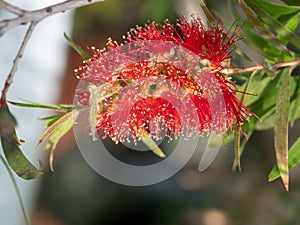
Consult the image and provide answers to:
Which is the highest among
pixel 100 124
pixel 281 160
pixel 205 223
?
pixel 100 124

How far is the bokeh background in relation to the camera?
179 centimetres

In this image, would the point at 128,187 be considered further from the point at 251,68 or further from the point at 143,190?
the point at 251,68

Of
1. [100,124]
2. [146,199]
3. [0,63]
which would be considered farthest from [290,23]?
[0,63]

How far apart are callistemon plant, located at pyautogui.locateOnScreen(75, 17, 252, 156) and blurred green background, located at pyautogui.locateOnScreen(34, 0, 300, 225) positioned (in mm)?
1169

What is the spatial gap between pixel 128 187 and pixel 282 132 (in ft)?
4.62

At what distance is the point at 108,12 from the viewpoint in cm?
189

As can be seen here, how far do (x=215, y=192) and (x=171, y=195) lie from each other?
17 centimetres

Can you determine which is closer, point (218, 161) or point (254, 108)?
point (254, 108)

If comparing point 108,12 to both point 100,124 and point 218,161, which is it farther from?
point 100,124

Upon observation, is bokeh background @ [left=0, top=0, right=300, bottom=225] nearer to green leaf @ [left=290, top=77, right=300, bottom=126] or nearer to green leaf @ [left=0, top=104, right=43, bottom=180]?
green leaf @ [left=290, top=77, right=300, bottom=126]

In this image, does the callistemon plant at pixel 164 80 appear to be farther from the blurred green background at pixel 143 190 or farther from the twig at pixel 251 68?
the blurred green background at pixel 143 190

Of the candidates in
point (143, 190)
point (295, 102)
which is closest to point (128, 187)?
point (143, 190)

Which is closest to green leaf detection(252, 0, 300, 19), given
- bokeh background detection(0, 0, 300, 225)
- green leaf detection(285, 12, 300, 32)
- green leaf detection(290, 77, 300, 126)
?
green leaf detection(285, 12, 300, 32)

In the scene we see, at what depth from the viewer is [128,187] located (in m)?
1.95
